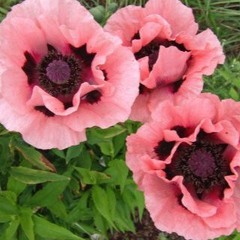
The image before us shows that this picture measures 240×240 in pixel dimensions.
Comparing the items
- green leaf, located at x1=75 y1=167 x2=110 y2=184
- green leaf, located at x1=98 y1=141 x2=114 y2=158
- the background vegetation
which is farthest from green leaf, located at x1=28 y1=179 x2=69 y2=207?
green leaf, located at x1=98 y1=141 x2=114 y2=158

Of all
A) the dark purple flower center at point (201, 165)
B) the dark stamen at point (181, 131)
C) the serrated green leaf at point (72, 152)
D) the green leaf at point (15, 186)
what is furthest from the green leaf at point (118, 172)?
the dark stamen at point (181, 131)

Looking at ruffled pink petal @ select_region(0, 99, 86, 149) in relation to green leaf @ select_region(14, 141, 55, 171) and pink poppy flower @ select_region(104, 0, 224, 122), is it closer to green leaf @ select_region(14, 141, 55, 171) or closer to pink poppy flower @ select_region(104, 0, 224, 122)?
pink poppy flower @ select_region(104, 0, 224, 122)

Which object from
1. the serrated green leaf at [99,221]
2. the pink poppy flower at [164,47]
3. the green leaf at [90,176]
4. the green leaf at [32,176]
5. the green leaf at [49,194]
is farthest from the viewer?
the serrated green leaf at [99,221]

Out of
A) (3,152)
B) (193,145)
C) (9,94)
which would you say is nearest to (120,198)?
(3,152)

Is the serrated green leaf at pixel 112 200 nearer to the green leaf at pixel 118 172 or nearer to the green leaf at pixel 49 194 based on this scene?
the green leaf at pixel 118 172

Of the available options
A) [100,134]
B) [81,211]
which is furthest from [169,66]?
[81,211]

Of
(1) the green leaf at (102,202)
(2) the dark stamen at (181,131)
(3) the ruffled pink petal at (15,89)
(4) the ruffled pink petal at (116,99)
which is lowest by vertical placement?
(1) the green leaf at (102,202)
